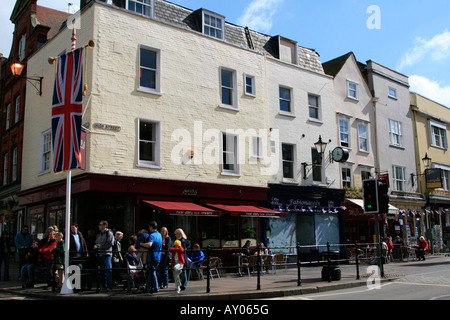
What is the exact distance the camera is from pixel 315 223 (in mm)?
22938

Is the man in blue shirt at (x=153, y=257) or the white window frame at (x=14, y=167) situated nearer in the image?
the man in blue shirt at (x=153, y=257)

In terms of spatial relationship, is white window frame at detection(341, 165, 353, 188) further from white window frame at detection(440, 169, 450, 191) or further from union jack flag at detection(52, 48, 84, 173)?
union jack flag at detection(52, 48, 84, 173)

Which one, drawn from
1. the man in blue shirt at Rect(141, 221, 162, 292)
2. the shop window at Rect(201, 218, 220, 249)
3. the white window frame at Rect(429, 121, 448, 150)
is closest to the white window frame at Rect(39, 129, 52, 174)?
the shop window at Rect(201, 218, 220, 249)

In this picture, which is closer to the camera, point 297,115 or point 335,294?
point 335,294

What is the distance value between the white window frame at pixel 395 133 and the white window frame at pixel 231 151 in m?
13.5

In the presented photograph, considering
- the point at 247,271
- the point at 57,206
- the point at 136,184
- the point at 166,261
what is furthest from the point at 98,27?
the point at 247,271

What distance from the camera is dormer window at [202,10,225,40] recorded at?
2031 centimetres

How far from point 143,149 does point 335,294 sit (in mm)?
9245

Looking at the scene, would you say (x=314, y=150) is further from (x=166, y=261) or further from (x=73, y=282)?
(x=73, y=282)

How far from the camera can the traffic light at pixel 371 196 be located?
48.9 feet

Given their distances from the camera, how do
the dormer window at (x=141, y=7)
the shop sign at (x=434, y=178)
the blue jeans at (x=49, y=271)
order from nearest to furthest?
the blue jeans at (x=49, y=271) < the dormer window at (x=141, y=7) < the shop sign at (x=434, y=178)

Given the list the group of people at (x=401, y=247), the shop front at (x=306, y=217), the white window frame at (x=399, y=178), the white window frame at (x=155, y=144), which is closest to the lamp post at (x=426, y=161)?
the white window frame at (x=399, y=178)

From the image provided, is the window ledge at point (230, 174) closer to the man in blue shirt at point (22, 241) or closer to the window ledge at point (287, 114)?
the window ledge at point (287, 114)

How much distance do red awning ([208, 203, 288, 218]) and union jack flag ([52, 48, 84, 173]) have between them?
288 inches
